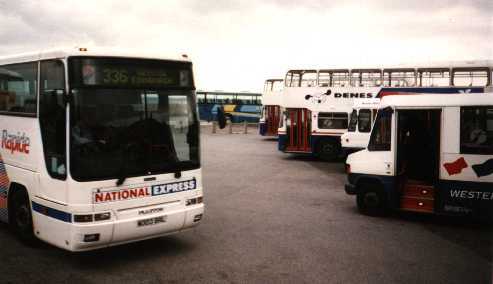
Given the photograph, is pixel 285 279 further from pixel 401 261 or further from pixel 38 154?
pixel 38 154

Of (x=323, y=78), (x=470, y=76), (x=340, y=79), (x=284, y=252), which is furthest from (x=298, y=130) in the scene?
(x=284, y=252)

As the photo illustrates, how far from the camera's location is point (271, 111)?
Answer: 34000mm

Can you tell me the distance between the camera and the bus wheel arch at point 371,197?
10242 millimetres

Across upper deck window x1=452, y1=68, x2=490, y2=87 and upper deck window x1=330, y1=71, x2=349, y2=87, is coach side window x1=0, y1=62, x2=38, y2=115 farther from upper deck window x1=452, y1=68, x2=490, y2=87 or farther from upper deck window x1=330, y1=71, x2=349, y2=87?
upper deck window x1=452, y1=68, x2=490, y2=87

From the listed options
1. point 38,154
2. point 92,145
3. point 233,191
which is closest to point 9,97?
point 38,154

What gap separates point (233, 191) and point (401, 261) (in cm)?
645

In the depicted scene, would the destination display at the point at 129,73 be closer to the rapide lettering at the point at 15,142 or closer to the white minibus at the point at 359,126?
the rapide lettering at the point at 15,142

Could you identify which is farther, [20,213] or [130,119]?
[20,213]

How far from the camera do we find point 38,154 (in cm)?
700

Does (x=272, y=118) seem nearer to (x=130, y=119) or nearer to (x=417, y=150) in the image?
(x=417, y=150)

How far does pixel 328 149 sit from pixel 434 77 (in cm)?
530

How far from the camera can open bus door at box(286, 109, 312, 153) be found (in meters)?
22.4

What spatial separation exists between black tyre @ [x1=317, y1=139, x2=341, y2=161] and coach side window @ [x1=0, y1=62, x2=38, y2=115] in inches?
611

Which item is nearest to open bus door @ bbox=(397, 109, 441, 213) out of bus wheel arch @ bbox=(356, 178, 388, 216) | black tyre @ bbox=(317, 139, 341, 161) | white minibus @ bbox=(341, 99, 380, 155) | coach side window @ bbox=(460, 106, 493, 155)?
bus wheel arch @ bbox=(356, 178, 388, 216)
